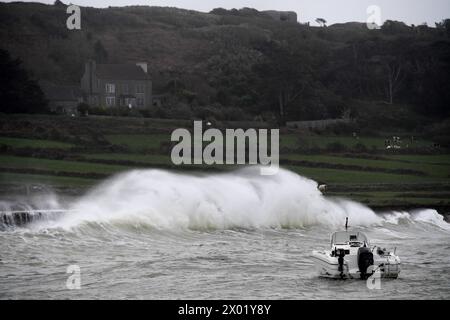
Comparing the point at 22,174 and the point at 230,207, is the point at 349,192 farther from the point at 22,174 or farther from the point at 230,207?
the point at 22,174

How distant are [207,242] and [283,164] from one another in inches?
1328

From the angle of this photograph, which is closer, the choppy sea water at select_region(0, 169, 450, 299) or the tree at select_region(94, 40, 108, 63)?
the choppy sea water at select_region(0, 169, 450, 299)

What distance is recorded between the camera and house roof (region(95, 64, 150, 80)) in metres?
119

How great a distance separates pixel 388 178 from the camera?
262ft

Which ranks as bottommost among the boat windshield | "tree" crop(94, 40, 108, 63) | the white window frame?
the boat windshield

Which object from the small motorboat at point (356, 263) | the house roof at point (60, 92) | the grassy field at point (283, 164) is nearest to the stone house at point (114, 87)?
the house roof at point (60, 92)

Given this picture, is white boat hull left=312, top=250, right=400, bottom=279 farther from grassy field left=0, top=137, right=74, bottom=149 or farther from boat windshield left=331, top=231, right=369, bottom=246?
grassy field left=0, top=137, right=74, bottom=149

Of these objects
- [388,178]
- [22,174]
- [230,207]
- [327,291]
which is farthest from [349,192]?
[327,291]

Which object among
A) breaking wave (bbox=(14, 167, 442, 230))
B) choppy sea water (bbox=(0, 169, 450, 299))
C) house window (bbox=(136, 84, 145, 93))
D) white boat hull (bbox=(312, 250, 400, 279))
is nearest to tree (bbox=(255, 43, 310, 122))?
house window (bbox=(136, 84, 145, 93))

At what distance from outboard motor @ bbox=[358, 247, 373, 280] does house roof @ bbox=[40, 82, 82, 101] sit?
76116 mm

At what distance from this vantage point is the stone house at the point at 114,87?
118 meters

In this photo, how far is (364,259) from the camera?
1462 inches

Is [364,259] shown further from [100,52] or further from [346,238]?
[100,52]

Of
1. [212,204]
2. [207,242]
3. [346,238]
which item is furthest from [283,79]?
[346,238]
